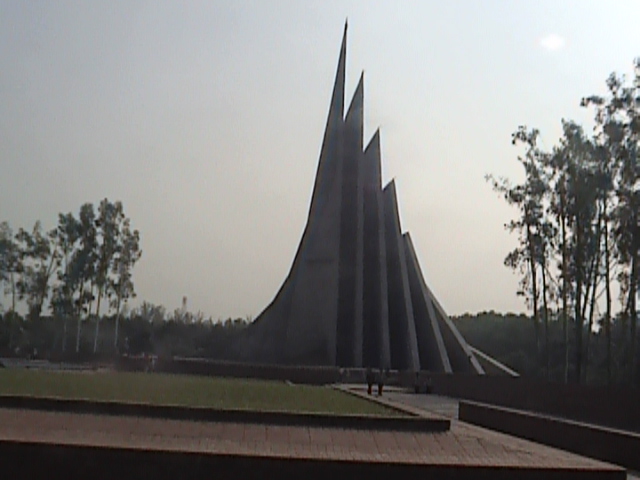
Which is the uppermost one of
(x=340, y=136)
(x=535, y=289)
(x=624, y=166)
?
(x=340, y=136)

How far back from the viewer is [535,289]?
2167cm

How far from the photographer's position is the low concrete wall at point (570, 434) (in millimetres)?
8180

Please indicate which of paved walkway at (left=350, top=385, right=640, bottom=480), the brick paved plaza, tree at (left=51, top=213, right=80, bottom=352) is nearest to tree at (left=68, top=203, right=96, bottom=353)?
tree at (left=51, top=213, right=80, bottom=352)

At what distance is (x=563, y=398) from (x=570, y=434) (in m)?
4.24

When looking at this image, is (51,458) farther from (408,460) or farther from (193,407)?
(408,460)

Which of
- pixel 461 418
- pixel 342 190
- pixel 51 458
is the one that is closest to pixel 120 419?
pixel 51 458

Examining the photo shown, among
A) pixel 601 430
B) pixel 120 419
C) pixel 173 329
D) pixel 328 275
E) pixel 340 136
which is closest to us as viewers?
pixel 120 419

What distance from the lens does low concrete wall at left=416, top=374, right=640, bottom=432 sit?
11.3m

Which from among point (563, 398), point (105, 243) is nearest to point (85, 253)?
point (105, 243)

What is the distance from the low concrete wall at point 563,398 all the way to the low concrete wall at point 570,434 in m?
2.09

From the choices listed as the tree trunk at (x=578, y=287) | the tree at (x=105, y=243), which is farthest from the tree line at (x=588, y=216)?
the tree at (x=105, y=243)

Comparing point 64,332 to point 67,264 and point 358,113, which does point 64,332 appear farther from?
point 358,113

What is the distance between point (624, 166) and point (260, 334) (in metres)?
15.1

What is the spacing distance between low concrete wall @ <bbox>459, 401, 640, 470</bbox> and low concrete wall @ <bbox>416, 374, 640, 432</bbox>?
6.86 ft
